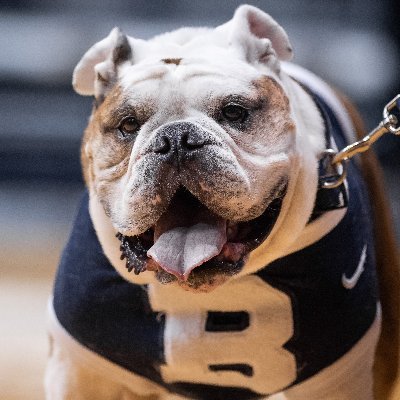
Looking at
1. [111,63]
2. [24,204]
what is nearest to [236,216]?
[111,63]

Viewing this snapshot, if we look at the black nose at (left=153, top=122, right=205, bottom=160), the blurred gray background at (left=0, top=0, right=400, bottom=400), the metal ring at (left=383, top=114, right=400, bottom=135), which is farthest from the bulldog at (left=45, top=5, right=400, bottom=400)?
the blurred gray background at (left=0, top=0, right=400, bottom=400)

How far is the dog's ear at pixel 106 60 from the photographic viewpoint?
1.64 m

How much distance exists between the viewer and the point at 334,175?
67.3 inches

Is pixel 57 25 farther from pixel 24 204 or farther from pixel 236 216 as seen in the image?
pixel 236 216

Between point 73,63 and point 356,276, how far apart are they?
313 centimetres

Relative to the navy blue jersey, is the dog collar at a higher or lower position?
higher

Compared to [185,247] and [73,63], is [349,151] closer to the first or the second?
[185,247]

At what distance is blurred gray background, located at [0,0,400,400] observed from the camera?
4.50 metres

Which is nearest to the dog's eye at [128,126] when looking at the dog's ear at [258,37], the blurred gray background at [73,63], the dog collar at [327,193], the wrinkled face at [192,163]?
the wrinkled face at [192,163]

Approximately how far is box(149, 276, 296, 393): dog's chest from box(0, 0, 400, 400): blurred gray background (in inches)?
104

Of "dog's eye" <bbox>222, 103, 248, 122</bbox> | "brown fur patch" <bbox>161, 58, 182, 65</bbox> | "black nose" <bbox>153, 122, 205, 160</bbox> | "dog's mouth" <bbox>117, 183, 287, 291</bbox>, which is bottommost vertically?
"dog's mouth" <bbox>117, 183, 287, 291</bbox>

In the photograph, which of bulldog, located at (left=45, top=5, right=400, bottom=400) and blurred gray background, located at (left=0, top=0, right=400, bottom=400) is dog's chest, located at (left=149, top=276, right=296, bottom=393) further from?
blurred gray background, located at (left=0, top=0, right=400, bottom=400)

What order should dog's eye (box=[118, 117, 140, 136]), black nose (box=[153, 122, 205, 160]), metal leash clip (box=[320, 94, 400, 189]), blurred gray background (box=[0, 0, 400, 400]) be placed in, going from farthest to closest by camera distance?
blurred gray background (box=[0, 0, 400, 400]), metal leash clip (box=[320, 94, 400, 189]), dog's eye (box=[118, 117, 140, 136]), black nose (box=[153, 122, 205, 160])

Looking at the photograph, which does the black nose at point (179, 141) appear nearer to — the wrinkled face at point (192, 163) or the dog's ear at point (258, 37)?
the wrinkled face at point (192, 163)
